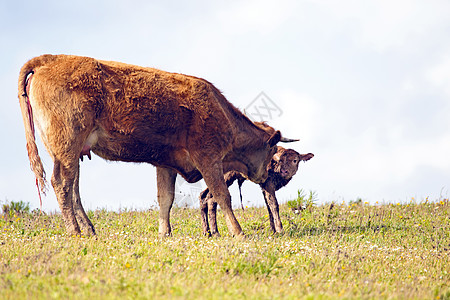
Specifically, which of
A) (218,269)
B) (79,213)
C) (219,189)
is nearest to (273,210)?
(219,189)

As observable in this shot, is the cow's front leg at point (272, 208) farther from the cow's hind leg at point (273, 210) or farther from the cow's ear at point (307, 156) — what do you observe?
the cow's ear at point (307, 156)

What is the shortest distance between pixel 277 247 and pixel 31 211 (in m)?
8.19

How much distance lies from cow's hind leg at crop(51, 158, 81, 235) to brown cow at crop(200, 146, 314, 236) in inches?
107

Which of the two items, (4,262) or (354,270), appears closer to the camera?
(4,262)

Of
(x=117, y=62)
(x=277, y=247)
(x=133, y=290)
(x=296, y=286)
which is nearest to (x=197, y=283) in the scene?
(x=133, y=290)

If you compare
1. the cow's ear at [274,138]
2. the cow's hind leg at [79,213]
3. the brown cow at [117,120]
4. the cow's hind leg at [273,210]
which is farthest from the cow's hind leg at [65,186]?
the cow's hind leg at [273,210]

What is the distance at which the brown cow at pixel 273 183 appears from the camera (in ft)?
35.3

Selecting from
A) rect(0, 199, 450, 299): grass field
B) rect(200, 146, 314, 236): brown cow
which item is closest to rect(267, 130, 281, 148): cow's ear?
rect(200, 146, 314, 236): brown cow

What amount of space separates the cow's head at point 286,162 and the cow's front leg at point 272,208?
1.95ft

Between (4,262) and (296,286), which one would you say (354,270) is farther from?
(4,262)

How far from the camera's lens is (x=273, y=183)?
40.0 ft

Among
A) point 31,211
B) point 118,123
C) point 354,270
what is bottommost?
point 354,270

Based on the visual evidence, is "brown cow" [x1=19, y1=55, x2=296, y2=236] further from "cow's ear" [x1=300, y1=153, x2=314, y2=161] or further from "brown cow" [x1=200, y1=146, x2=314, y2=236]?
"cow's ear" [x1=300, y1=153, x2=314, y2=161]

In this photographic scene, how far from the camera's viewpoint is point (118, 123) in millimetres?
8367
